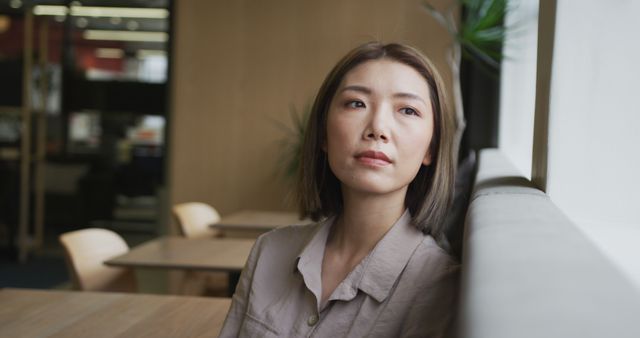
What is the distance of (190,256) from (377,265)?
2.03 metres

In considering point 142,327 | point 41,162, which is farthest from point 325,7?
point 142,327

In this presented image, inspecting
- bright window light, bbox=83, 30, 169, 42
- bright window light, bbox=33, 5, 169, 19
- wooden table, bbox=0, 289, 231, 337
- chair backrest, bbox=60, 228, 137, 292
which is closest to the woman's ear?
wooden table, bbox=0, 289, 231, 337

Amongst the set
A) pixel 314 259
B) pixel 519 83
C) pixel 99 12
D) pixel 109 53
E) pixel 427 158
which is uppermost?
→ pixel 99 12

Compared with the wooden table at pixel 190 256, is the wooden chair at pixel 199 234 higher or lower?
lower

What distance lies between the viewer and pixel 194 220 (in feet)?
14.8

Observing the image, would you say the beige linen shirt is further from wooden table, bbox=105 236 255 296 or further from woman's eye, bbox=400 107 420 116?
wooden table, bbox=105 236 255 296

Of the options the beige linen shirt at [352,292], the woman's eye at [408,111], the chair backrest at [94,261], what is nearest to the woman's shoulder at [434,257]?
the beige linen shirt at [352,292]

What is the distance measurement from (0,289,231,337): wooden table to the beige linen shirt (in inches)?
18.3

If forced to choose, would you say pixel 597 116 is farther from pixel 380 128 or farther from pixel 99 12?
pixel 99 12

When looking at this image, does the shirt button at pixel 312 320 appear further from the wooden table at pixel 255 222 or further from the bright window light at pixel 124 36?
the bright window light at pixel 124 36

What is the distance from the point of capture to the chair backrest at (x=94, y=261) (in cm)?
292

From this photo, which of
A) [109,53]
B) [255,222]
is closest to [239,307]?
[255,222]

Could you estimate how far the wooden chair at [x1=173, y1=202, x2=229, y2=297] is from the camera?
13.5 feet

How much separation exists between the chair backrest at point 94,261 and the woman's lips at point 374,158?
184cm
